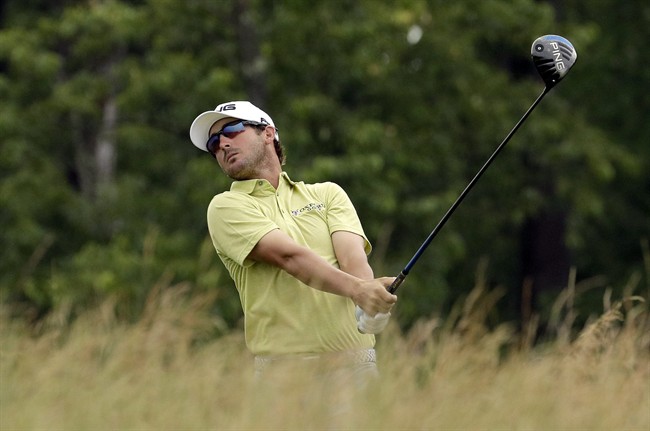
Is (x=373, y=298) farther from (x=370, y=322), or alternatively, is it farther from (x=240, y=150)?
(x=240, y=150)

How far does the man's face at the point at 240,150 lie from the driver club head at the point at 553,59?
1.22 meters

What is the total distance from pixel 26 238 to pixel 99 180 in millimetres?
2409

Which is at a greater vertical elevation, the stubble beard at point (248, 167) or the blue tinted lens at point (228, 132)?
the blue tinted lens at point (228, 132)

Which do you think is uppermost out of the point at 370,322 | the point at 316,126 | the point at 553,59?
the point at 553,59

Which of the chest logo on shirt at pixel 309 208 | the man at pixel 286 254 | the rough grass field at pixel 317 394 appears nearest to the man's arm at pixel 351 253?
the man at pixel 286 254

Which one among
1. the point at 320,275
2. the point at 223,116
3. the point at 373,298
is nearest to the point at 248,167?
the point at 223,116

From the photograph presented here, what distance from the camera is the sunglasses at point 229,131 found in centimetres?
627

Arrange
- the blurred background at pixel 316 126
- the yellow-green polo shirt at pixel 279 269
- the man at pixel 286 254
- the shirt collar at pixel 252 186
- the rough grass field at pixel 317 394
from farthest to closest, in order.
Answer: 1. the blurred background at pixel 316 126
2. the shirt collar at pixel 252 186
3. the yellow-green polo shirt at pixel 279 269
4. the man at pixel 286 254
5. the rough grass field at pixel 317 394

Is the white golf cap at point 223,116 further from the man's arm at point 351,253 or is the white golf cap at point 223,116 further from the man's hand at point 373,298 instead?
the man's hand at point 373,298

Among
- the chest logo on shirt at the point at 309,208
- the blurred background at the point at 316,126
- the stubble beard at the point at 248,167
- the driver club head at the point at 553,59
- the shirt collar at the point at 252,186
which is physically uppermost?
the driver club head at the point at 553,59

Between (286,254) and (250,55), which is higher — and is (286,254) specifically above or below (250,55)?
above

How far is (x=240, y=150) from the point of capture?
6.29 metres

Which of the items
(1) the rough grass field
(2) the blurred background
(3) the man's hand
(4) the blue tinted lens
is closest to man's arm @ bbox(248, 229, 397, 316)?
(3) the man's hand

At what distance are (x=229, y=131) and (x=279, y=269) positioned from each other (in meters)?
0.63
